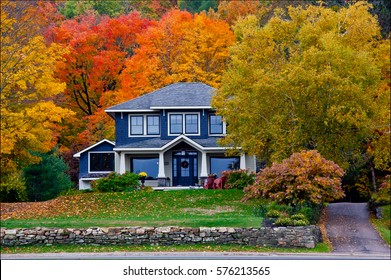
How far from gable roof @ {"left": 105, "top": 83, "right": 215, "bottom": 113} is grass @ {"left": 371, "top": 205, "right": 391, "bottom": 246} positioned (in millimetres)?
19341

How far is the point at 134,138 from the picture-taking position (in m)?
52.0

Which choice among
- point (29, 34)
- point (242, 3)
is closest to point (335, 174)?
point (29, 34)

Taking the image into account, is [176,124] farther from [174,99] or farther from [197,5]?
[197,5]

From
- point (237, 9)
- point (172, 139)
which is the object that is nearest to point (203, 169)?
point (172, 139)

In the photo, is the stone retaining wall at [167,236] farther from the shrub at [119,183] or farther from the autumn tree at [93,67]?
the autumn tree at [93,67]

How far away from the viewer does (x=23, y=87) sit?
39.5 metres

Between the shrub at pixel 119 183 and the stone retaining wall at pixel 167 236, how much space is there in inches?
581

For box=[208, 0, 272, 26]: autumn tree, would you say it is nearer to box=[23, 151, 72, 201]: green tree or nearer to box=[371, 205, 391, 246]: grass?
box=[23, 151, 72, 201]: green tree

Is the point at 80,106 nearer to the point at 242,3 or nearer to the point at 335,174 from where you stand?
the point at 242,3

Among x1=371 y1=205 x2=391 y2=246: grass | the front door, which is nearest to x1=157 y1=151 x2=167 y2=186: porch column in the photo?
the front door

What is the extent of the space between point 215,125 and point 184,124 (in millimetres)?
2036

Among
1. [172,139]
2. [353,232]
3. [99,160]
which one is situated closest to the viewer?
[353,232]

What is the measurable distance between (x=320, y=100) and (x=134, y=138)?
1861 centimetres

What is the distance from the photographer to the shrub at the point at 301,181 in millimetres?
29984
